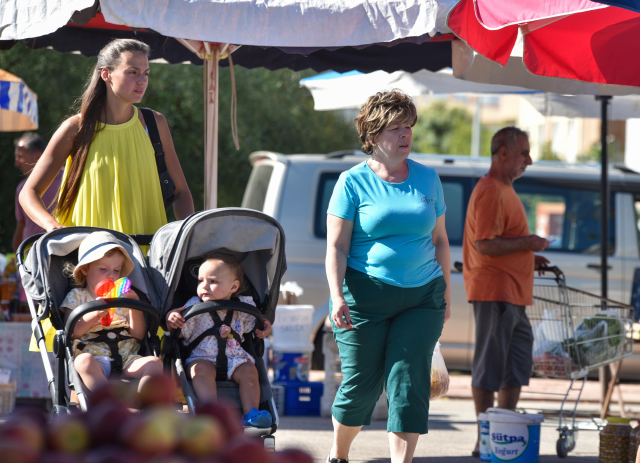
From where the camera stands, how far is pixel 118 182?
12.6 ft

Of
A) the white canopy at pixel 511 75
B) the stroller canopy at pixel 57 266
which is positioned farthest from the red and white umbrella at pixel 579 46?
the stroller canopy at pixel 57 266

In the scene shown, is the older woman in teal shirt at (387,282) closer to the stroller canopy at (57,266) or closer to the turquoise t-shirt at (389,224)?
the turquoise t-shirt at (389,224)

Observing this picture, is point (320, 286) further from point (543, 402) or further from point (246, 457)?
point (246, 457)

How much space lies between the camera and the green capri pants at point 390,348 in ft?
11.9

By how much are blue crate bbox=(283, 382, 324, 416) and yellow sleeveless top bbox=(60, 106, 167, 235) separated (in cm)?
300

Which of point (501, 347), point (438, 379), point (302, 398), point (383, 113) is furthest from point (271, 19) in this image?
point (302, 398)

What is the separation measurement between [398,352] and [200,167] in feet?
29.1

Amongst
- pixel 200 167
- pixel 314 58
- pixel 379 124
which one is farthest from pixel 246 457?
pixel 200 167

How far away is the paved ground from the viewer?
520 cm

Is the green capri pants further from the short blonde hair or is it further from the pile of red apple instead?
the pile of red apple

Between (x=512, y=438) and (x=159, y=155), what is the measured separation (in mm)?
2718

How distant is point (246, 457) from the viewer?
116cm

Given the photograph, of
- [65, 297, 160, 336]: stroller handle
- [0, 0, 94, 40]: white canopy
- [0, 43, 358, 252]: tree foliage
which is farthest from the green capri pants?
[0, 43, 358, 252]: tree foliage

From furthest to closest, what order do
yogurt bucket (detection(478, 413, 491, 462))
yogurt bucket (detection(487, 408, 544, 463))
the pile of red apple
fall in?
yogurt bucket (detection(478, 413, 491, 462)) < yogurt bucket (detection(487, 408, 544, 463)) < the pile of red apple
